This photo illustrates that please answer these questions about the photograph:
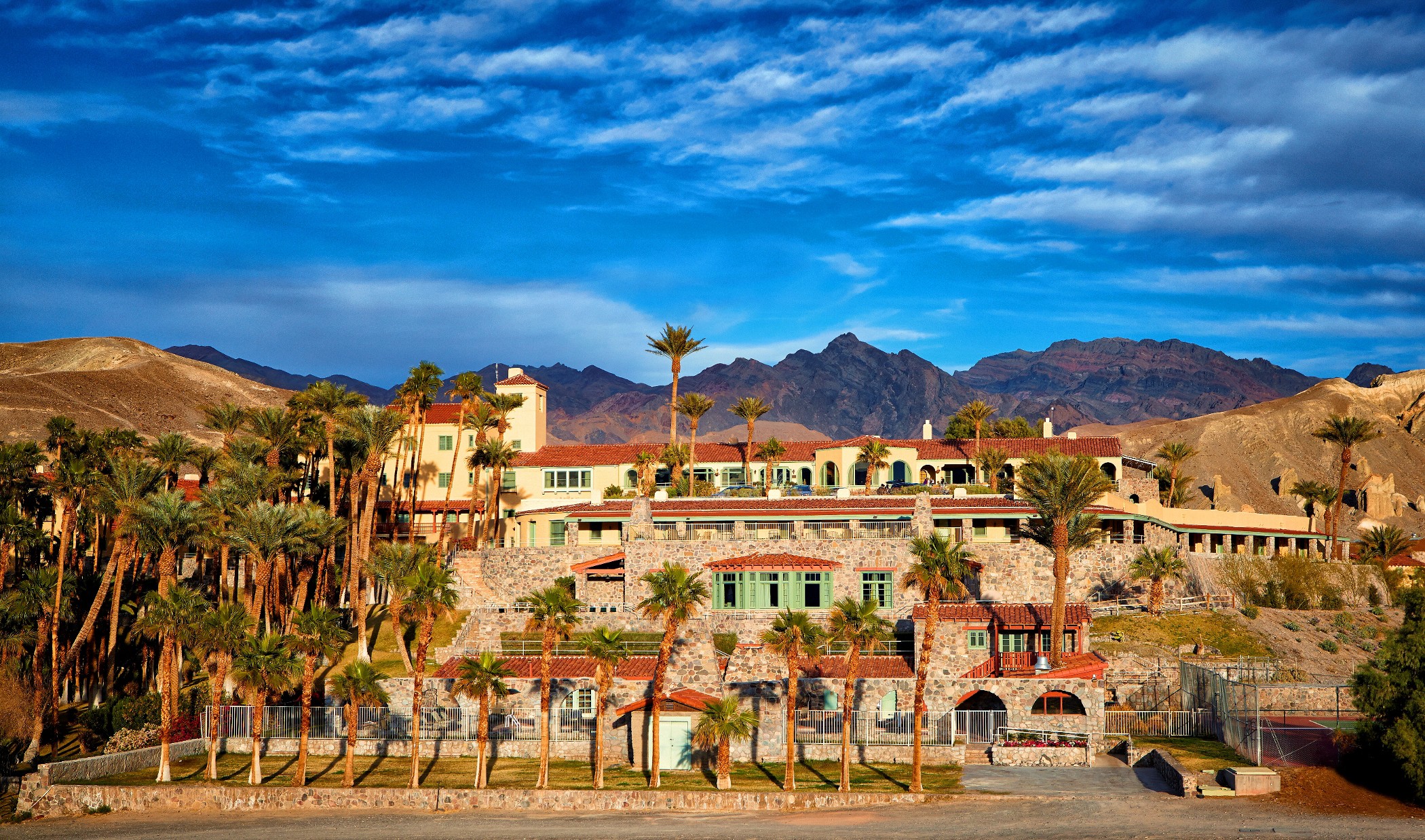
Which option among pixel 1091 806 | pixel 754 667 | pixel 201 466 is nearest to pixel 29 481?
pixel 201 466

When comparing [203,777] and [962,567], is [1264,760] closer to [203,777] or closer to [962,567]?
[962,567]

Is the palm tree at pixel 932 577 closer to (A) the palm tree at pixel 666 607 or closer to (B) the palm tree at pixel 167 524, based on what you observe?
(A) the palm tree at pixel 666 607

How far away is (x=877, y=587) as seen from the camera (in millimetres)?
58438

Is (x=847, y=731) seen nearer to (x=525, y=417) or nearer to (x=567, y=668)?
(x=567, y=668)

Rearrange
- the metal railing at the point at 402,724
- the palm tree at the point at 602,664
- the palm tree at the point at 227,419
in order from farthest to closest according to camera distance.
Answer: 1. the palm tree at the point at 227,419
2. the metal railing at the point at 402,724
3. the palm tree at the point at 602,664

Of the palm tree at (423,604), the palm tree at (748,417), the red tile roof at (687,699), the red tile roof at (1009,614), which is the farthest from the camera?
the palm tree at (748,417)

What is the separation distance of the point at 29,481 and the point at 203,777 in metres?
25.8

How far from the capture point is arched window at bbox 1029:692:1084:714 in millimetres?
45844

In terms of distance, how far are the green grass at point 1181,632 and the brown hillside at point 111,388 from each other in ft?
347

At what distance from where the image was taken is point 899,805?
36.8 metres

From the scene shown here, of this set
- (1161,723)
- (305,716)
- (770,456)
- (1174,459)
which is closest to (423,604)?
(305,716)

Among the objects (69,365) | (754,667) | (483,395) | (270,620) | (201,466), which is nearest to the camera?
(754,667)

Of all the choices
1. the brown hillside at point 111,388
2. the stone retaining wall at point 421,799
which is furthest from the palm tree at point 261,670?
the brown hillside at point 111,388

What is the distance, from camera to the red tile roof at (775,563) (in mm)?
58000
